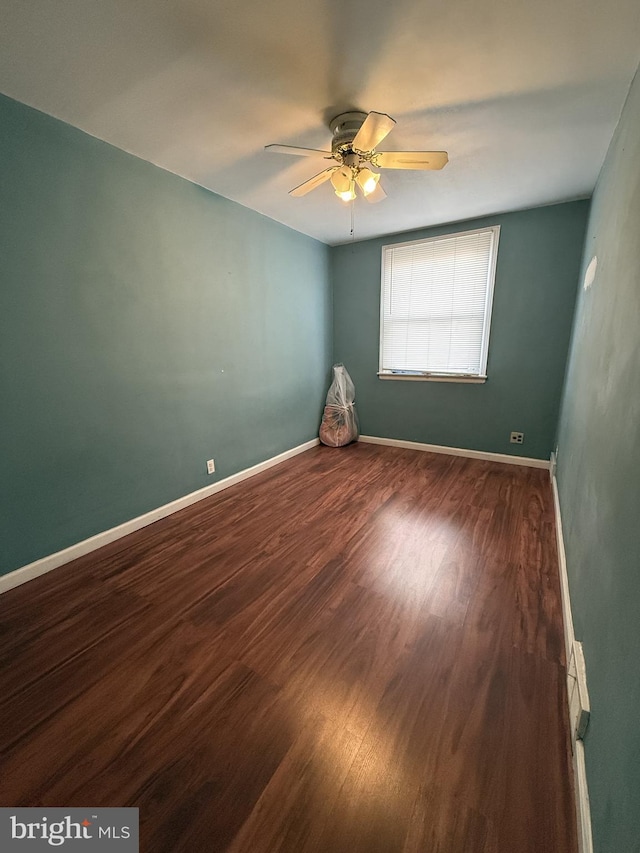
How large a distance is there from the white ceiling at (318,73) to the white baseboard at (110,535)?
236 centimetres

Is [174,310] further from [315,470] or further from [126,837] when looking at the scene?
[126,837]

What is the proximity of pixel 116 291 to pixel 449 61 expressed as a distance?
6.82ft

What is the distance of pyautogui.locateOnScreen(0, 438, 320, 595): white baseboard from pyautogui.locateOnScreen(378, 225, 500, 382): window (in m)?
2.15

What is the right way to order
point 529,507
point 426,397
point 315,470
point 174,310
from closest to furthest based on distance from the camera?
point 174,310 → point 529,507 → point 315,470 → point 426,397

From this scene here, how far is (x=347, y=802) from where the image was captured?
939 millimetres

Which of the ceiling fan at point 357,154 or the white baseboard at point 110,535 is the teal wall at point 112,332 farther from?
the ceiling fan at point 357,154

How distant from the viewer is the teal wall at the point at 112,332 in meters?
1.73

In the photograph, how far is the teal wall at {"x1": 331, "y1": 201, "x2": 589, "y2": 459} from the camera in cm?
305

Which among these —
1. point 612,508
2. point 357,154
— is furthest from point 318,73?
point 612,508

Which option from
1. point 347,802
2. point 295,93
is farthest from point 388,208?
point 347,802

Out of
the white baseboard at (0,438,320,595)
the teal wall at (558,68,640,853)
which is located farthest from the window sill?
the white baseboard at (0,438,320,595)

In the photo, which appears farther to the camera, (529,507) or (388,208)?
(388,208)

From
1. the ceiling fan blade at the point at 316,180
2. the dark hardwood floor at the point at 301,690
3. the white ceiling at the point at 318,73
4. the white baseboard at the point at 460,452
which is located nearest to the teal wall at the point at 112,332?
the white ceiling at the point at 318,73
